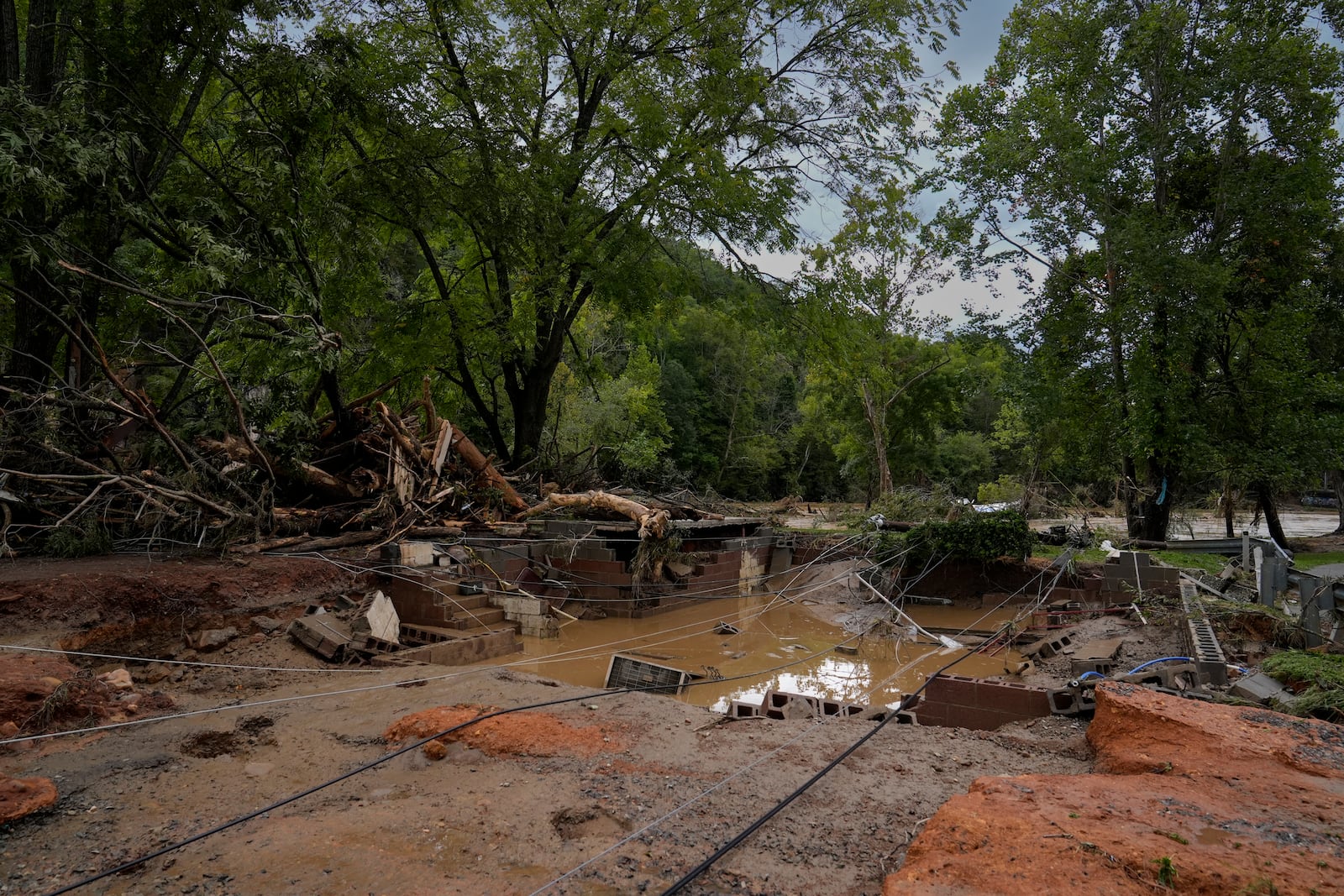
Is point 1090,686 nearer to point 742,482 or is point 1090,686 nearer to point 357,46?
point 357,46

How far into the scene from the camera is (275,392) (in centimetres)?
984

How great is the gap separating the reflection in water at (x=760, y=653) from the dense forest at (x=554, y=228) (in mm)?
3709

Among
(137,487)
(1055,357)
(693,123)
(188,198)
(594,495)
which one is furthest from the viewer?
(1055,357)

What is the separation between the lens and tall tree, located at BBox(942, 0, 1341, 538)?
15711mm

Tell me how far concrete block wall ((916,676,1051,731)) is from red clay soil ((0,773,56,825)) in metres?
6.19

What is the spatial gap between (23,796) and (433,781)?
216 centimetres

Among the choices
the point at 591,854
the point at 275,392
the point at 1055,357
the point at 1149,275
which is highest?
the point at 1149,275

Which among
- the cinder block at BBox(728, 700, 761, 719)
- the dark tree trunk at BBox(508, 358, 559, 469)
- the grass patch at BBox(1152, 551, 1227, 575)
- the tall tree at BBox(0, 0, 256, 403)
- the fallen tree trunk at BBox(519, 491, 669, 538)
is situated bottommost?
the cinder block at BBox(728, 700, 761, 719)

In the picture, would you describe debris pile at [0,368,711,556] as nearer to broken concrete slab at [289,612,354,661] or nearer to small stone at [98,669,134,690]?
broken concrete slab at [289,612,354,661]

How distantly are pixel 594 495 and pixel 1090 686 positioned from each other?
8.85 meters

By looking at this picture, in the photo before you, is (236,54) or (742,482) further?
(742,482)

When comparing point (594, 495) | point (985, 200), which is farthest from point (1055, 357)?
point (594, 495)

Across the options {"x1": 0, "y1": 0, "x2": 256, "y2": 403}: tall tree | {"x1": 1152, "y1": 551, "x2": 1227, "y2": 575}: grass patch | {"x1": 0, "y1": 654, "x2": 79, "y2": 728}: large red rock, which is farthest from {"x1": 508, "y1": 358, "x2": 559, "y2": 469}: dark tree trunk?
{"x1": 1152, "y1": 551, "x2": 1227, "y2": 575}: grass patch

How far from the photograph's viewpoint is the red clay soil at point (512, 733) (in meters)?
5.07
